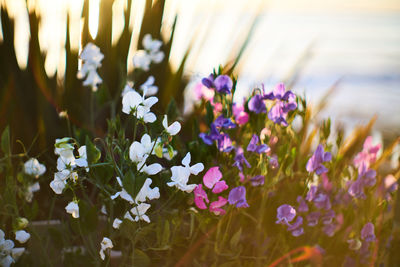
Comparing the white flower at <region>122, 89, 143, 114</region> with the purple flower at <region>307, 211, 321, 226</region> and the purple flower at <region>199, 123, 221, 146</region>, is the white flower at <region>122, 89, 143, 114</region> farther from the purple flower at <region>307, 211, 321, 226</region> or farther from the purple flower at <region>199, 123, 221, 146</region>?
the purple flower at <region>307, 211, 321, 226</region>

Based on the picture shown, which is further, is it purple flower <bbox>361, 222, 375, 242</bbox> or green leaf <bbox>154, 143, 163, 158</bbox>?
purple flower <bbox>361, 222, 375, 242</bbox>

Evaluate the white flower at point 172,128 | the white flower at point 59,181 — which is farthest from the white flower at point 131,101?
the white flower at point 59,181

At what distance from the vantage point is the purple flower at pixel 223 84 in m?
1.00

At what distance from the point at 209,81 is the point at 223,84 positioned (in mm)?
38

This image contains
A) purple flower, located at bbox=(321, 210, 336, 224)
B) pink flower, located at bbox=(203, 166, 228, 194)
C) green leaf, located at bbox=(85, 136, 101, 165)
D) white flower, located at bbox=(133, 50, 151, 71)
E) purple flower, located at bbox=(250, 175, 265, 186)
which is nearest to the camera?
green leaf, located at bbox=(85, 136, 101, 165)

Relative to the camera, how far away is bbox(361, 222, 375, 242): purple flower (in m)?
1.11

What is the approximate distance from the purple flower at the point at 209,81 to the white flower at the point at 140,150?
233 mm

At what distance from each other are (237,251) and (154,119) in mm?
354

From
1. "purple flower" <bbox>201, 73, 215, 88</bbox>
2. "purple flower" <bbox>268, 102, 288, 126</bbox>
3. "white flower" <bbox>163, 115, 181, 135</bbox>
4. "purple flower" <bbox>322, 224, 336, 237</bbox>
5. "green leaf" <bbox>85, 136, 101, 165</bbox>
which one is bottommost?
"purple flower" <bbox>322, 224, 336, 237</bbox>

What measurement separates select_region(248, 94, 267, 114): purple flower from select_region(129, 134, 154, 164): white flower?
0.92 ft

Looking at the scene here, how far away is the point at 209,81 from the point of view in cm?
103

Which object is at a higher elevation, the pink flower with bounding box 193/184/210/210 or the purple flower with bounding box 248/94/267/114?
the purple flower with bounding box 248/94/267/114

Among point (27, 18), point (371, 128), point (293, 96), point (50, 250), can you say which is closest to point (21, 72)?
point (27, 18)

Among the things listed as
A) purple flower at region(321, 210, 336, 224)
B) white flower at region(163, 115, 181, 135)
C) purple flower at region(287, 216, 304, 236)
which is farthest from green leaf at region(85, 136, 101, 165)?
purple flower at region(321, 210, 336, 224)
